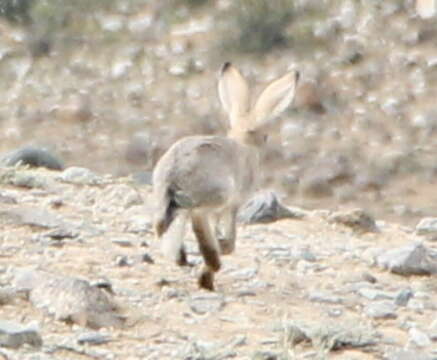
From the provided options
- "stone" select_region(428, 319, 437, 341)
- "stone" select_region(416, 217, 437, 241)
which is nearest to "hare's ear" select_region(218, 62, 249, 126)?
"stone" select_region(416, 217, 437, 241)

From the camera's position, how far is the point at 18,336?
7.00 m

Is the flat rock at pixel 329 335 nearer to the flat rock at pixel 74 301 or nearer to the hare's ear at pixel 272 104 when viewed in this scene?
the flat rock at pixel 74 301

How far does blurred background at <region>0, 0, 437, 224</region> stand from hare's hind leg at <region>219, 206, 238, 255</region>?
25.7 feet

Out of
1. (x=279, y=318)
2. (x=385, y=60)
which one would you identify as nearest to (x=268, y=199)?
(x=279, y=318)

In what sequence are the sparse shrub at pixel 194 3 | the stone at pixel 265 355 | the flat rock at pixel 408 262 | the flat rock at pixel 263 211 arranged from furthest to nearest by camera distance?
1. the sparse shrub at pixel 194 3
2. the flat rock at pixel 263 211
3. the flat rock at pixel 408 262
4. the stone at pixel 265 355

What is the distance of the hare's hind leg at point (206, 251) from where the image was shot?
8.38 m

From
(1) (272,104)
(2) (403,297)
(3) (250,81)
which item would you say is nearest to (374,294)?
(2) (403,297)

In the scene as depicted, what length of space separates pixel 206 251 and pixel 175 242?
23cm

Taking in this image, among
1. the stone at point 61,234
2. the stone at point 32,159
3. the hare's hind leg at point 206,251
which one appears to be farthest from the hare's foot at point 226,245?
the stone at point 32,159

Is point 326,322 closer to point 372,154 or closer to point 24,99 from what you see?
point 372,154

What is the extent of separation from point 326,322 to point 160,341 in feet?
2.87

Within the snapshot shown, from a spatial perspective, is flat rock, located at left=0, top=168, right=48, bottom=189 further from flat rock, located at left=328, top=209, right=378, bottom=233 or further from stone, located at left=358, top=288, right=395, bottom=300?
stone, located at left=358, top=288, right=395, bottom=300

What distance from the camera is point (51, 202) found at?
9.86 meters

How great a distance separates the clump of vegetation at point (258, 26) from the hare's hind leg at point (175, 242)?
523 inches
